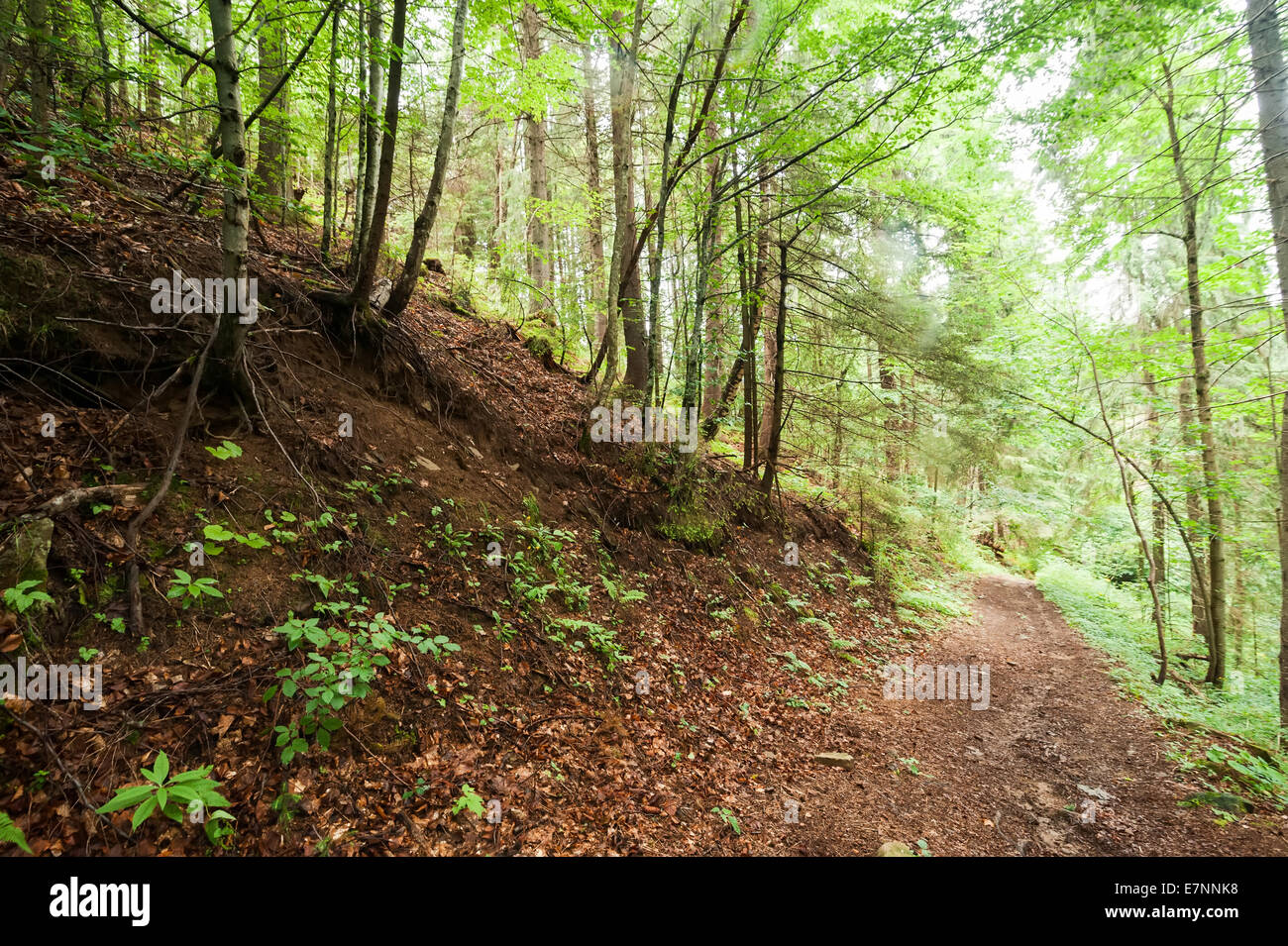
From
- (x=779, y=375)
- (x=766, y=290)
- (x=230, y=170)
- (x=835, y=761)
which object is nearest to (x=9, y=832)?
(x=230, y=170)

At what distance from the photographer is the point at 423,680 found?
4.02 m

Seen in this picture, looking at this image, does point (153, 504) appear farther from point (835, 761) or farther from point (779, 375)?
point (779, 375)

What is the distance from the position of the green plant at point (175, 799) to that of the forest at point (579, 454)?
3 centimetres

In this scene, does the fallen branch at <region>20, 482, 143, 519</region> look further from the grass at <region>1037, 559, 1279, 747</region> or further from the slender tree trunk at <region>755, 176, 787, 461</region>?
the grass at <region>1037, 559, 1279, 747</region>

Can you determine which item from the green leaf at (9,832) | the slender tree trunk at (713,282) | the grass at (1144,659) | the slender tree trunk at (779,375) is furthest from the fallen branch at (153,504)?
the grass at (1144,659)

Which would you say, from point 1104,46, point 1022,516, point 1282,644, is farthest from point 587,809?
point 1022,516

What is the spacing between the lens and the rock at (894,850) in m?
4.07

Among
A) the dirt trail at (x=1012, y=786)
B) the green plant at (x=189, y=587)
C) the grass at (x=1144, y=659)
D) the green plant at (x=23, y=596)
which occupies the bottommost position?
the grass at (x=1144, y=659)

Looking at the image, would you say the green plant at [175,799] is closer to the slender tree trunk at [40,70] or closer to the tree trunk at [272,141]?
the slender tree trunk at [40,70]

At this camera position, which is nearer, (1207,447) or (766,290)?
(1207,447)

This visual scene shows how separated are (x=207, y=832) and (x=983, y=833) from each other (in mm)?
5847

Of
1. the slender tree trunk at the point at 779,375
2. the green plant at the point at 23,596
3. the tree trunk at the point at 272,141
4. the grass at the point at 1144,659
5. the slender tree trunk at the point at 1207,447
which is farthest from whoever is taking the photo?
the slender tree trunk at the point at 779,375

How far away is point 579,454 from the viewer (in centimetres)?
817

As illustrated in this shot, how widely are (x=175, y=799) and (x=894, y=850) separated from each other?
4950 mm
